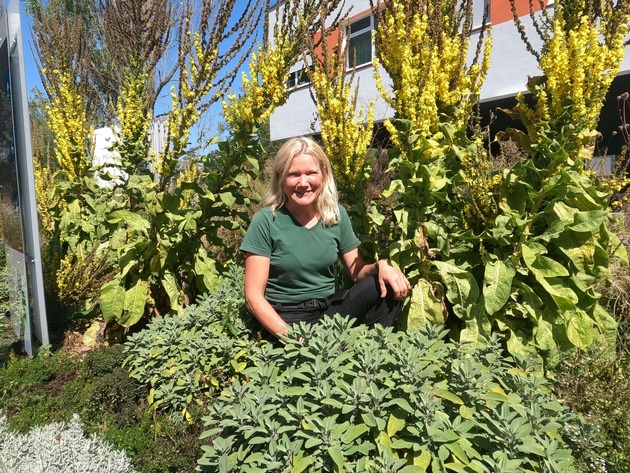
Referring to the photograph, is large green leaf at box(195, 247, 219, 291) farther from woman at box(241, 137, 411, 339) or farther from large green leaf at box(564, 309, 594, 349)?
large green leaf at box(564, 309, 594, 349)

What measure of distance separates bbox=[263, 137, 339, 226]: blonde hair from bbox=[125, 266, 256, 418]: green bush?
0.70 meters

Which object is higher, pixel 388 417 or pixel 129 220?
pixel 129 220

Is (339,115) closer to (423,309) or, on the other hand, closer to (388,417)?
(423,309)

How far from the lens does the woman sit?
8.18 feet

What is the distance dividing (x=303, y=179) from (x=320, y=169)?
0.59 feet

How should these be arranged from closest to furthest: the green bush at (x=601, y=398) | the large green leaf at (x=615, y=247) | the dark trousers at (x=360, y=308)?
the green bush at (x=601, y=398) < the dark trousers at (x=360, y=308) < the large green leaf at (x=615, y=247)

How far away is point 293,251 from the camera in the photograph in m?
2.54

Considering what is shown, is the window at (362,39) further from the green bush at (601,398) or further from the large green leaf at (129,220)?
the green bush at (601,398)

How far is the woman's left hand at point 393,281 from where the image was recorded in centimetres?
239

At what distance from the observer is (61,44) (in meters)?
3.98

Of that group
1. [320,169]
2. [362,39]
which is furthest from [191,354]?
[362,39]

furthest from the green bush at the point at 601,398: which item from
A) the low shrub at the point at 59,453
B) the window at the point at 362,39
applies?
the window at the point at 362,39

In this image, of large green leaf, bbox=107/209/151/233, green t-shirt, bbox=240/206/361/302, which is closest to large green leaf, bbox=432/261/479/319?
green t-shirt, bbox=240/206/361/302

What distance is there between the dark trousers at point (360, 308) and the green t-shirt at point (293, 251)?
6 cm
